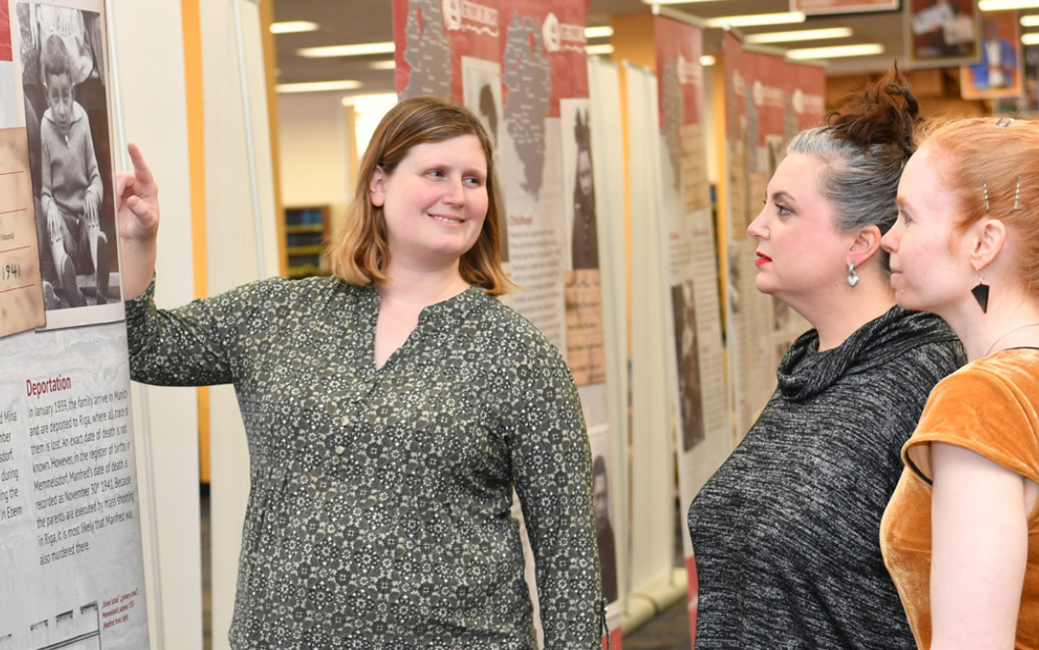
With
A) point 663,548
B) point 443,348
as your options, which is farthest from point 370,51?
point 443,348

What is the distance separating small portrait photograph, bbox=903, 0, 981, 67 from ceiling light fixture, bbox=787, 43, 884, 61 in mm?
4771

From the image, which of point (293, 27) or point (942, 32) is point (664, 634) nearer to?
point (942, 32)

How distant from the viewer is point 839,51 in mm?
12055

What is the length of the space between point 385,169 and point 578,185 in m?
1.88

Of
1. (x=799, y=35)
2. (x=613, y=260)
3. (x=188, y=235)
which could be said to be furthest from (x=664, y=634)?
(x=799, y=35)

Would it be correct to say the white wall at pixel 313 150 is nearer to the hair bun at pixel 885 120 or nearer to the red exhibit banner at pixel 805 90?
the red exhibit banner at pixel 805 90

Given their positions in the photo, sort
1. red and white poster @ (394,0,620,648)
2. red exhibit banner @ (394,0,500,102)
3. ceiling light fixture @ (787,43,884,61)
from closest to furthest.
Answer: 1. red exhibit banner @ (394,0,500,102)
2. red and white poster @ (394,0,620,648)
3. ceiling light fixture @ (787,43,884,61)

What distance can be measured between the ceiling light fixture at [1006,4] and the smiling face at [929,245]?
341 inches

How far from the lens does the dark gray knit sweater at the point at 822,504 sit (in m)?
1.68

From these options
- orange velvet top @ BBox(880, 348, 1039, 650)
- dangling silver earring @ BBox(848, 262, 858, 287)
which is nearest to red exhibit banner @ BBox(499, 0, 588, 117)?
dangling silver earring @ BBox(848, 262, 858, 287)

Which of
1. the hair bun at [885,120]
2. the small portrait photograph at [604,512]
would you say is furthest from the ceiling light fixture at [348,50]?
the hair bun at [885,120]

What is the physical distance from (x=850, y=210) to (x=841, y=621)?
2.07 ft

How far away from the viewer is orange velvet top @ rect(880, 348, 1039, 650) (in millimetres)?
1198

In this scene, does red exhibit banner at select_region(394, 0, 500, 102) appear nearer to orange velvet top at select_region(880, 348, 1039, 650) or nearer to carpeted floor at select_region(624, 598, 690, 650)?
orange velvet top at select_region(880, 348, 1039, 650)
